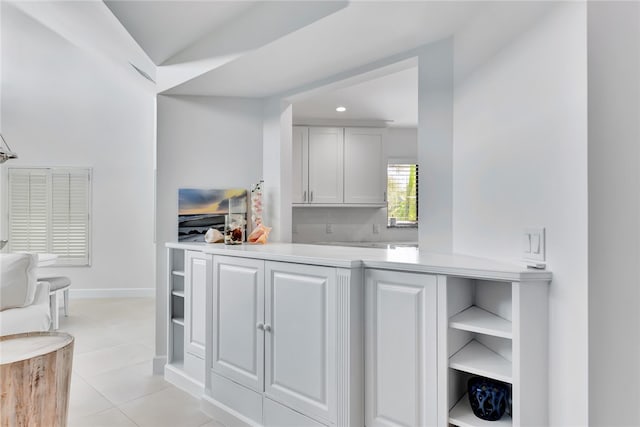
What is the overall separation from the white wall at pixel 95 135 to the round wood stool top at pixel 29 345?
4304mm

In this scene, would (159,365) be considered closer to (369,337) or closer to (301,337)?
(301,337)

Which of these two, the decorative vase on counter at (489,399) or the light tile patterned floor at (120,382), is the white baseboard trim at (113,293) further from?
the decorative vase on counter at (489,399)

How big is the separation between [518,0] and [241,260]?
1825 millimetres

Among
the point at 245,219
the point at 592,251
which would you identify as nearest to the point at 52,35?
the point at 245,219

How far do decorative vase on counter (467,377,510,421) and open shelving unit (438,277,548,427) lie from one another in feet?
0.08

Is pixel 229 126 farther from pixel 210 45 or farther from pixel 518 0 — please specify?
pixel 518 0

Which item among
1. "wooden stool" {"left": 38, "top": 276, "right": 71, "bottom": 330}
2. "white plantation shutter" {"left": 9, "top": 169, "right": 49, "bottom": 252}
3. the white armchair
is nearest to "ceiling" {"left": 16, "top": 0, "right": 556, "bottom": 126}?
the white armchair

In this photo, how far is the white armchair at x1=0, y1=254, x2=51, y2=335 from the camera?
9.68 ft

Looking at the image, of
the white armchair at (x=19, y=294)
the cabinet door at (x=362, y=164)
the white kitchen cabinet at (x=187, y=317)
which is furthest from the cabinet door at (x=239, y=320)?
the cabinet door at (x=362, y=164)

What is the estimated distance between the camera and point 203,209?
3137 millimetres

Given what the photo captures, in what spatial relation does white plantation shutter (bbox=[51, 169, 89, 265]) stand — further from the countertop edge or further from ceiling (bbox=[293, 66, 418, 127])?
the countertop edge

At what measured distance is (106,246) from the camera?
587 centimetres

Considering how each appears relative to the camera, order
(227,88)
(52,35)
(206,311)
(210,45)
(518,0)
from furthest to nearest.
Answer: (52,35) → (227,88) → (210,45) → (206,311) → (518,0)

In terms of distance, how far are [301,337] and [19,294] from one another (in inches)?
96.9
